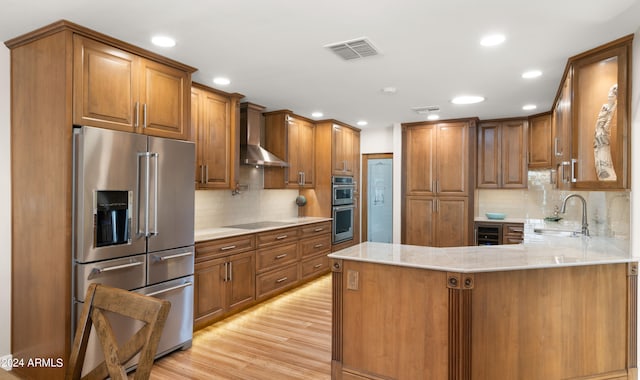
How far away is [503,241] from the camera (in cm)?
531

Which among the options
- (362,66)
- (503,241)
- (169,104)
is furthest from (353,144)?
(169,104)

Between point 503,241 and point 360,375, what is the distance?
3.68 m

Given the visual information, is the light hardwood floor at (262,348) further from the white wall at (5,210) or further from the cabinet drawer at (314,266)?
the white wall at (5,210)

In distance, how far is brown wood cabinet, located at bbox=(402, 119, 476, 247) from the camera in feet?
18.3

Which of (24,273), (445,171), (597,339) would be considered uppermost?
(445,171)

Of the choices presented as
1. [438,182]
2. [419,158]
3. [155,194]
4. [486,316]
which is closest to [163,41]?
[155,194]

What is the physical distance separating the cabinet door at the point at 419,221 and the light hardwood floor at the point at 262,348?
2165mm

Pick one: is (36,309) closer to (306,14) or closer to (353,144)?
(306,14)

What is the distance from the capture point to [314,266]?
18.0 ft

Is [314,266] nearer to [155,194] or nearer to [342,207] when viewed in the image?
[342,207]

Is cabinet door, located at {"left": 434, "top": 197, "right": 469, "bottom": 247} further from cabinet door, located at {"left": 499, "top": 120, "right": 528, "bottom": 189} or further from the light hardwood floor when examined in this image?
the light hardwood floor

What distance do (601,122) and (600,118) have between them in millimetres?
34

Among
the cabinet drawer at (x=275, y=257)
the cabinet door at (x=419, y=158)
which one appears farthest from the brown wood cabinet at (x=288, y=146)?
the cabinet door at (x=419, y=158)

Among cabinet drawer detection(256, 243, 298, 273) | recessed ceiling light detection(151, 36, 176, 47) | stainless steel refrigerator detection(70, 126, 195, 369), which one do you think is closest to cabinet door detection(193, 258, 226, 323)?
stainless steel refrigerator detection(70, 126, 195, 369)
